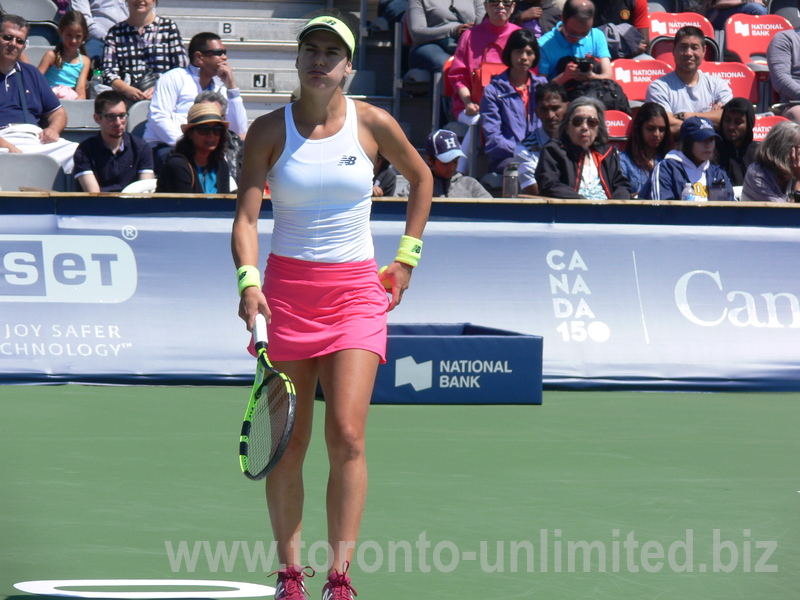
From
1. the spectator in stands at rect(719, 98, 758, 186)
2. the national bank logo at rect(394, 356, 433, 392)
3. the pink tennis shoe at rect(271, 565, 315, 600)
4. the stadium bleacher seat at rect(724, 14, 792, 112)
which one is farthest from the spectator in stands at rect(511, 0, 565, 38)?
the pink tennis shoe at rect(271, 565, 315, 600)

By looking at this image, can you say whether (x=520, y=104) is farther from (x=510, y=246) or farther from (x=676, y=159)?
(x=510, y=246)

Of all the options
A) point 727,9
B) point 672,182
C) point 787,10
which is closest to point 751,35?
point 727,9

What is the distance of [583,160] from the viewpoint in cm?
979

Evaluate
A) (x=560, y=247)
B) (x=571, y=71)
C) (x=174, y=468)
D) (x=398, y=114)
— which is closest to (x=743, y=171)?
(x=571, y=71)

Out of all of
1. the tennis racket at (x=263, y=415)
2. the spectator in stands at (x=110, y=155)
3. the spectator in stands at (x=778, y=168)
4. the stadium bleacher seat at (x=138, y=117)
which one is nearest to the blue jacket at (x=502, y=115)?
the spectator in stands at (x=778, y=168)

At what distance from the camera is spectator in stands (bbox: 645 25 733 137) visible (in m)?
12.3

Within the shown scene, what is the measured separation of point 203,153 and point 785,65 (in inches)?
291

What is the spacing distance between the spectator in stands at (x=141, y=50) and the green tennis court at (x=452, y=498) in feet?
16.4

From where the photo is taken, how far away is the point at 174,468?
19.4 feet

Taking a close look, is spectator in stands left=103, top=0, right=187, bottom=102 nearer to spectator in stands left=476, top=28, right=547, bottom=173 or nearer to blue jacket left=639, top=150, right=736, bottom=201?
spectator in stands left=476, top=28, right=547, bottom=173

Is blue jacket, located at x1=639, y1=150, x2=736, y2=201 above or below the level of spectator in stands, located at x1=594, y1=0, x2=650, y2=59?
below

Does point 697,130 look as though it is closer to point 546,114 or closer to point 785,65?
point 546,114

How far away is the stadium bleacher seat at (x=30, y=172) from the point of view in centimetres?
987

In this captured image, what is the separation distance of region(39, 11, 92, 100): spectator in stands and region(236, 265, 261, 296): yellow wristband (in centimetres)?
905
